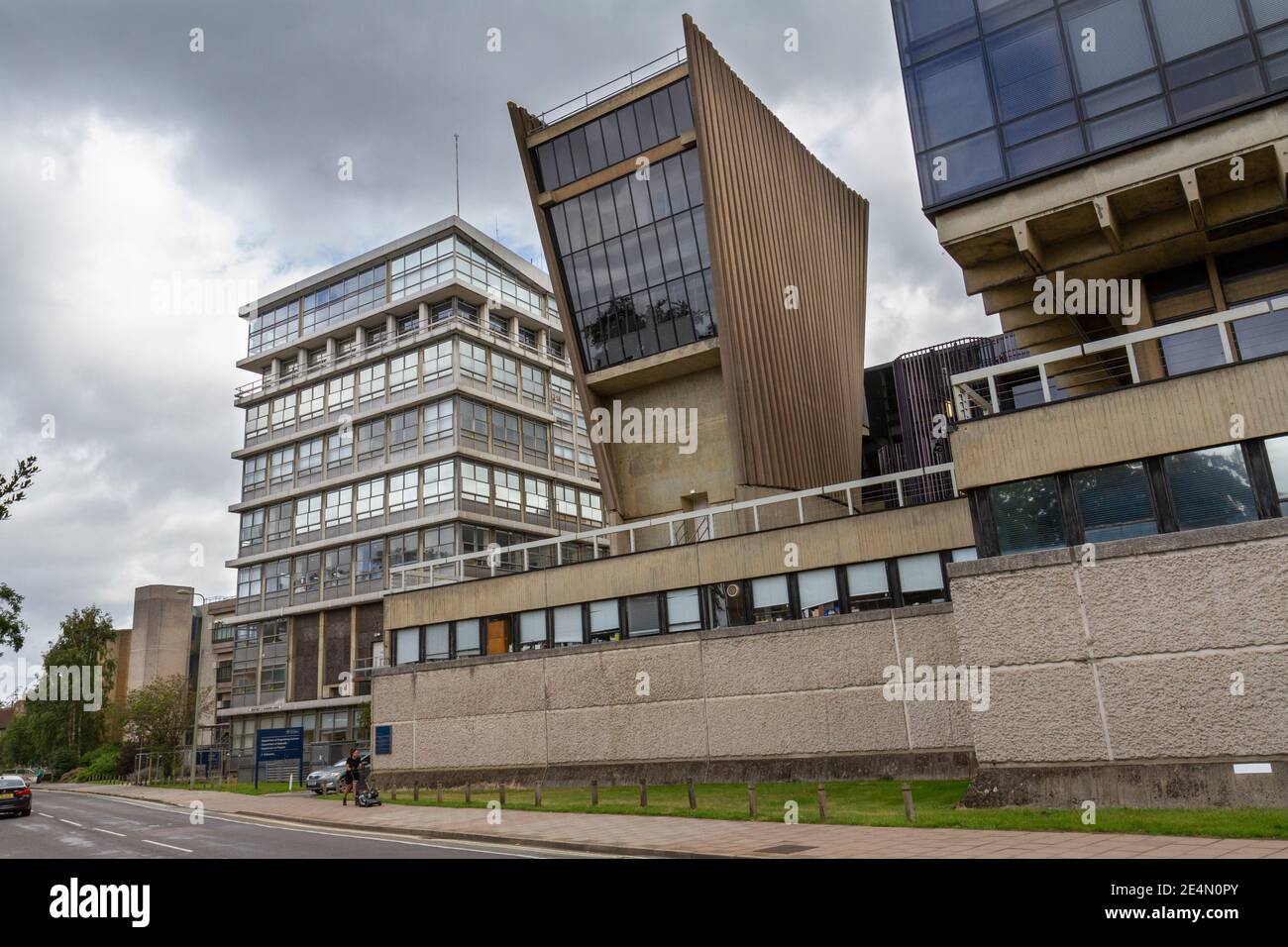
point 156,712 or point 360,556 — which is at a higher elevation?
point 360,556

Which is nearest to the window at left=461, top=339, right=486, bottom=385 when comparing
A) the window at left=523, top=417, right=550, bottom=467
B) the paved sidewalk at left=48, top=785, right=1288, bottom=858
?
the window at left=523, top=417, right=550, bottom=467

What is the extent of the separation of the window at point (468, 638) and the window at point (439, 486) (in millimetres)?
24860

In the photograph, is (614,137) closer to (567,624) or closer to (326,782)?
(567,624)

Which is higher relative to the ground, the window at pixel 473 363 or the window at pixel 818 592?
the window at pixel 473 363

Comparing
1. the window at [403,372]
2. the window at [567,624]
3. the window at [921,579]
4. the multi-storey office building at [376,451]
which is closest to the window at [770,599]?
the window at [921,579]

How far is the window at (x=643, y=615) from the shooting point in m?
28.1

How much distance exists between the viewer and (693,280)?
36.0 m

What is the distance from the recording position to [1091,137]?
1902 centimetres

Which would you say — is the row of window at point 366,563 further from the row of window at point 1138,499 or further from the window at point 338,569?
the row of window at point 1138,499

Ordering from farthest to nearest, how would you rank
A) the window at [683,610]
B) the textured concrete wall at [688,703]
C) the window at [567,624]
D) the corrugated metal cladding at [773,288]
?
1. the corrugated metal cladding at [773,288]
2. the window at [567,624]
3. the window at [683,610]
4. the textured concrete wall at [688,703]

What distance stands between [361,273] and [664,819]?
5560 centimetres

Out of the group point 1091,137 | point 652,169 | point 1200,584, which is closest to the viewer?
point 1200,584
